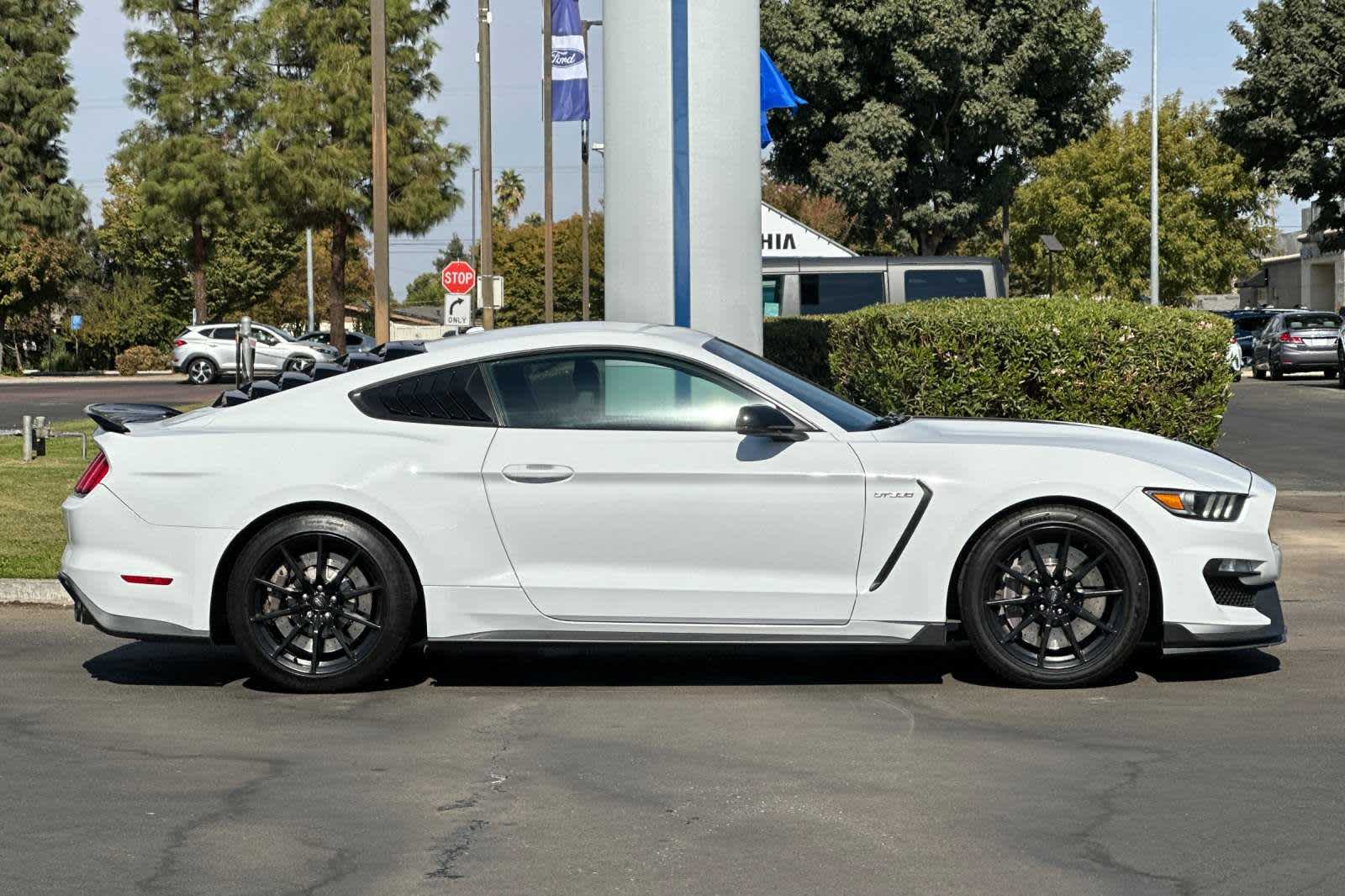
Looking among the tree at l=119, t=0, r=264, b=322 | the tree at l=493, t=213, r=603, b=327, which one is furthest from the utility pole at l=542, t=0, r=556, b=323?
the tree at l=493, t=213, r=603, b=327

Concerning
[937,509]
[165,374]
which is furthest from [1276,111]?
[937,509]

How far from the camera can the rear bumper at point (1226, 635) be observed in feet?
22.2

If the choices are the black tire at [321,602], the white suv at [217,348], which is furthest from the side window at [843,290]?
the black tire at [321,602]

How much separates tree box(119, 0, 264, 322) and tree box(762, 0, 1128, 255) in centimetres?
2249

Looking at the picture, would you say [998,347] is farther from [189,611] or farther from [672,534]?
[189,611]

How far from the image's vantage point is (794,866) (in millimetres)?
4625

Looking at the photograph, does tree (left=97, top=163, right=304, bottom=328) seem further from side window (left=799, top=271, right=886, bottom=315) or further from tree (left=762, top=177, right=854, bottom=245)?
side window (left=799, top=271, right=886, bottom=315)

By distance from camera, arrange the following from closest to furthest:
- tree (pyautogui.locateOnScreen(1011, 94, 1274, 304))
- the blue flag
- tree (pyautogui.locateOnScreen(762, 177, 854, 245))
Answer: the blue flag, tree (pyautogui.locateOnScreen(1011, 94, 1274, 304)), tree (pyautogui.locateOnScreen(762, 177, 854, 245))

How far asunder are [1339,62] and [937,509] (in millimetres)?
41433

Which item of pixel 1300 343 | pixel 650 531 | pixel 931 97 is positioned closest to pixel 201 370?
pixel 931 97

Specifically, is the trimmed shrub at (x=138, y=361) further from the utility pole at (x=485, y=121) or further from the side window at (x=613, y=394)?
the side window at (x=613, y=394)

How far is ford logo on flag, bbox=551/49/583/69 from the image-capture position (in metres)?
35.8

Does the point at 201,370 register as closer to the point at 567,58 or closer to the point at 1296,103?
the point at 567,58

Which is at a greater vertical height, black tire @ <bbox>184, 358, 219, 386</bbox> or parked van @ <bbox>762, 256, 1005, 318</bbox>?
parked van @ <bbox>762, 256, 1005, 318</bbox>
